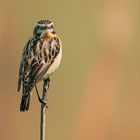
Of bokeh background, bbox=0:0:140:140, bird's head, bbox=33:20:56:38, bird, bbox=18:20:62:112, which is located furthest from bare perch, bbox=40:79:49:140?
bokeh background, bbox=0:0:140:140

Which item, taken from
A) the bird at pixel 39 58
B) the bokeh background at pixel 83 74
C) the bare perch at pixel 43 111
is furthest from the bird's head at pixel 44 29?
the bokeh background at pixel 83 74

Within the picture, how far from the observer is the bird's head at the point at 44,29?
5828 millimetres

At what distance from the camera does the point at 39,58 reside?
5.81m

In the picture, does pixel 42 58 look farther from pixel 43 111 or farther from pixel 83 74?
pixel 83 74

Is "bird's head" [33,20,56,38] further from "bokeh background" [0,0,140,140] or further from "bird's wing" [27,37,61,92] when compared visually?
"bokeh background" [0,0,140,140]

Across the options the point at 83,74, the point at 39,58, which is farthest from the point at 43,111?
the point at 83,74

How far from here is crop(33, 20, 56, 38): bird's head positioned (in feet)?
19.1

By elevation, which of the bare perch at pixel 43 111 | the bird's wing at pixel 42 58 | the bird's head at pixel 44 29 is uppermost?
the bird's head at pixel 44 29

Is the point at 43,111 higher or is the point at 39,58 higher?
the point at 39,58

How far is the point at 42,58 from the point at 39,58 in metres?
0.03

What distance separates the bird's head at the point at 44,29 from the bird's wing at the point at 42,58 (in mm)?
56

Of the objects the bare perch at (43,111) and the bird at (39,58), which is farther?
the bird at (39,58)

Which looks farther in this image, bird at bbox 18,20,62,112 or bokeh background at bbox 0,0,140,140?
bokeh background at bbox 0,0,140,140

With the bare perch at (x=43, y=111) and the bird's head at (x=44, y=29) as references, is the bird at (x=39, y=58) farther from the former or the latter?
the bare perch at (x=43, y=111)
